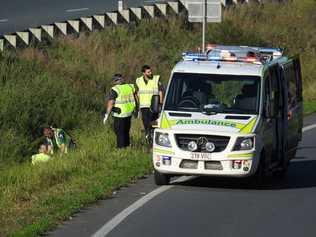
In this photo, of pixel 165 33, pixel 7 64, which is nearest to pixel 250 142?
pixel 7 64

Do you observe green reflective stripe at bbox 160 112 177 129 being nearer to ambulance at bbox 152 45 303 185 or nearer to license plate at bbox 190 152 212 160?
ambulance at bbox 152 45 303 185

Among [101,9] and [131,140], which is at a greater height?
[101,9]

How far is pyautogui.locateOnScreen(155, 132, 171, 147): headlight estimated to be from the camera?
51.0 feet

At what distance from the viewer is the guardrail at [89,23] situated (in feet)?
108

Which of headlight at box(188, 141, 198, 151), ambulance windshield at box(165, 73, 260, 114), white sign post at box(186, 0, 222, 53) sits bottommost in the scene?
headlight at box(188, 141, 198, 151)

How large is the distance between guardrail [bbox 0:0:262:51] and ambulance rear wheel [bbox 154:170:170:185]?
1633cm

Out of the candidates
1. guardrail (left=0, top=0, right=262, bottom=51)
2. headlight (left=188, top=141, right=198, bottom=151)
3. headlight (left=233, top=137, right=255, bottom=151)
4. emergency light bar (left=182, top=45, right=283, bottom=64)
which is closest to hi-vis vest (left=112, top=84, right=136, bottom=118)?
emergency light bar (left=182, top=45, right=283, bottom=64)

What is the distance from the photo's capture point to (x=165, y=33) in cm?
4081

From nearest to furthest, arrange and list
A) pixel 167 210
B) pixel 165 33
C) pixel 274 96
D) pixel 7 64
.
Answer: pixel 167 210, pixel 274 96, pixel 7 64, pixel 165 33

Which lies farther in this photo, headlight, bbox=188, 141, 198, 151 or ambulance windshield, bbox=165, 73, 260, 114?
ambulance windshield, bbox=165, 73, 260, 114

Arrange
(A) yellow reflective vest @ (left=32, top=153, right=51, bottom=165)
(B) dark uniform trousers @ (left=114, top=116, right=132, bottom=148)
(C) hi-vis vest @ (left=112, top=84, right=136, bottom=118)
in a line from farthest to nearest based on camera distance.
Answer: (C) hi-vis vest @ (left=112, top=84, right=136, bottom=118)
(B) dark uniform trousers @ (left=114, top=116, right=132, bottom=148)
(A) yellow reflective vest @ (left=32, top=153, right=51, bottom=165)

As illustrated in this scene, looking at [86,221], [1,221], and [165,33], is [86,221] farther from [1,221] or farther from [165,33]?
[165,33]

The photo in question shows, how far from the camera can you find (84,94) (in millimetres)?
32000

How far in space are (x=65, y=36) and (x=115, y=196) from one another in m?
21.0
